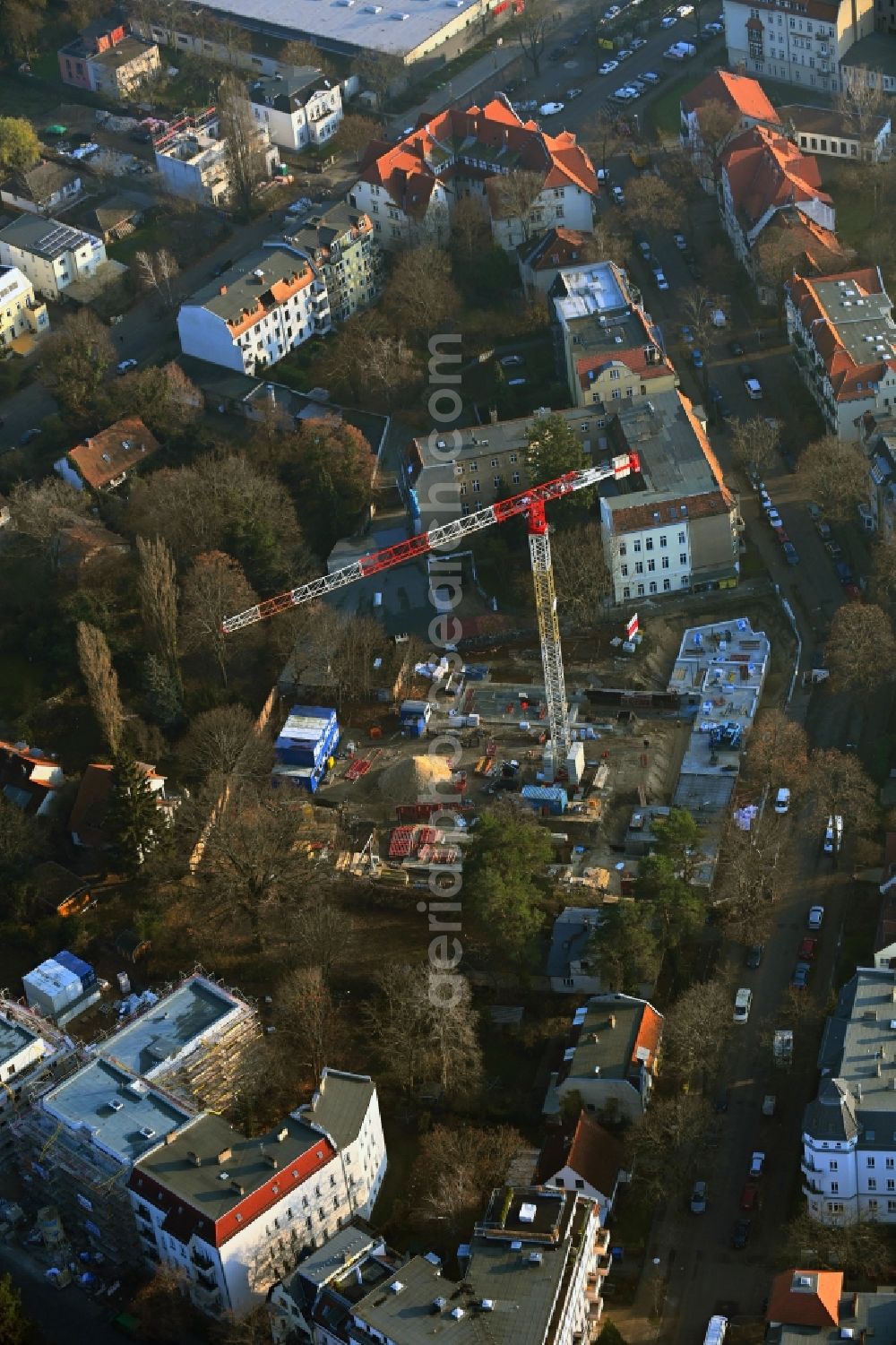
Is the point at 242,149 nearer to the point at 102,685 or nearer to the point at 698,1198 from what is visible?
the point at 102,685

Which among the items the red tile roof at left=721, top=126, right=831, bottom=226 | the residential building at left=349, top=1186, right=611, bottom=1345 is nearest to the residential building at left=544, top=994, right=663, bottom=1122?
the residential building at left=349, top=1186, right=611, bottom=1345

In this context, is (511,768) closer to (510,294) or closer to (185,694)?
(185,694)

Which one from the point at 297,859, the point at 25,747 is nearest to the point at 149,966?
the point at 297,859

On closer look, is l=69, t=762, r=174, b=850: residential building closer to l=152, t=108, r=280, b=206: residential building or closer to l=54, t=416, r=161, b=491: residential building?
l=54, t=416, r=161, b=491: residential building

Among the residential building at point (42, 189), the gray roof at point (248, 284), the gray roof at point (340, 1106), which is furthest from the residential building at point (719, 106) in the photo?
the gray roof at point (340, 1106)

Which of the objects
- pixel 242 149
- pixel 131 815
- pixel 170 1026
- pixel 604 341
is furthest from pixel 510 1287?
pixel 242 149
